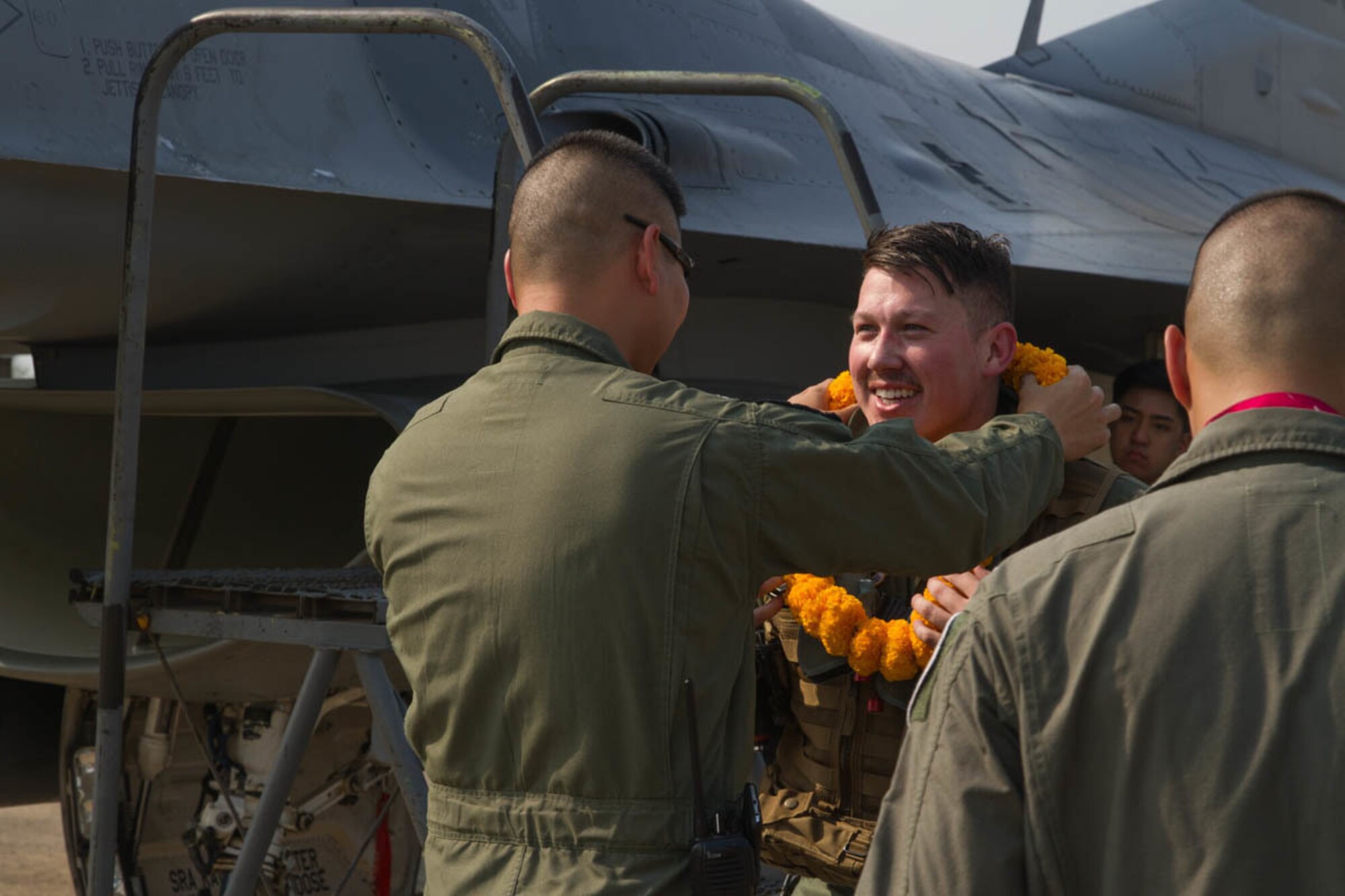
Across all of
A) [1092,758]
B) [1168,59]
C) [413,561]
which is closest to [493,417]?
[413,561]

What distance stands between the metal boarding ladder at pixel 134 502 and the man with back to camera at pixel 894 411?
1.11 metres

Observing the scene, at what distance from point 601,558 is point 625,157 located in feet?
2.20

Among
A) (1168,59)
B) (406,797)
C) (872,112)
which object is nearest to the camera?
(406,797)

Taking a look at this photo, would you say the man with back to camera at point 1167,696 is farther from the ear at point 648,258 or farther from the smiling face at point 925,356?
the smiling face at point 925,356

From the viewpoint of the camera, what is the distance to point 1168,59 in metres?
10.9

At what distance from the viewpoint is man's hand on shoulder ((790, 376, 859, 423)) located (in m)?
2.82

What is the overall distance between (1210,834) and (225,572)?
3.43 meters

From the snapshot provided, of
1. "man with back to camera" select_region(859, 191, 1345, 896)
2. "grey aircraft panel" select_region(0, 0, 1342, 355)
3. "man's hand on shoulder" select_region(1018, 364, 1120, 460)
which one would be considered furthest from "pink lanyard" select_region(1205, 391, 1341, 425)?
"grey aircraft panel" select_region(0, 0, 1342, 355)

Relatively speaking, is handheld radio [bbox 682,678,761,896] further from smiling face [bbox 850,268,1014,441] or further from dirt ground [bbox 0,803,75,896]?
dirt ground [bbox 0,803,75,896]

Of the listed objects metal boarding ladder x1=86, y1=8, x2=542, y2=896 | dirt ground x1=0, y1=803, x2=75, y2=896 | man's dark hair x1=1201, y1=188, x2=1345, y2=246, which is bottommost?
dirt ground x1=0, y1=803, x2=75, y2=896

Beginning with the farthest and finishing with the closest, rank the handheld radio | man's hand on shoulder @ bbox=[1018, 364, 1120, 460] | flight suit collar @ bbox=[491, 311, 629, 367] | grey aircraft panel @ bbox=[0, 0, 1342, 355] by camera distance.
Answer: grey aircraft panel @ bbox=[0, 0, 1342, 355] < man's hand on shoulder @ bbox=[1018, 364, 1120, 460] < flight suit collar @ bbox=[491, 311, 629, 367] < the handheld radio

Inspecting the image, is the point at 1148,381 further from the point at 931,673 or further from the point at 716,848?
the point at 931,673

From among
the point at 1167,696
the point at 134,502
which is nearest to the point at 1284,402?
the point at 1167,696

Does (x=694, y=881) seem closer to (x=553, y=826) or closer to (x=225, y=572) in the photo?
(x=553, y=826)
